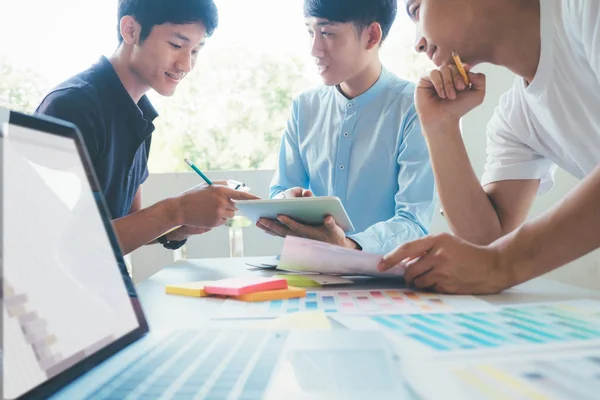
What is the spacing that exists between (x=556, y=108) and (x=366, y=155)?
74 cm

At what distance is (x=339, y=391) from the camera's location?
1.22ft

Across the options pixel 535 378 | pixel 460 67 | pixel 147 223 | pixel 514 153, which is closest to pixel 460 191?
pixel 514 153

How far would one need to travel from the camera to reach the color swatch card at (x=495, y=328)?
481mm

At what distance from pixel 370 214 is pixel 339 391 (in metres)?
1.39

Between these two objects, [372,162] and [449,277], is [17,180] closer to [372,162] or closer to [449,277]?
[449,277]

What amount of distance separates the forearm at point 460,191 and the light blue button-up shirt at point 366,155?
0.95 feet

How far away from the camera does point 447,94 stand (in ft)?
4.24

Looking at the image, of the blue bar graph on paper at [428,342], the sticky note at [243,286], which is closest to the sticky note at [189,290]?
the sticky note at [243,286]

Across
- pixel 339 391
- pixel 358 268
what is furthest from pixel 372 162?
pixel 339 391

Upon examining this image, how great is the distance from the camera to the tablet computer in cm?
97

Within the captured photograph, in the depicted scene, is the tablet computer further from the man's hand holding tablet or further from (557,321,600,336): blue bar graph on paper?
(557,321,600,336): blue bar graph on paper

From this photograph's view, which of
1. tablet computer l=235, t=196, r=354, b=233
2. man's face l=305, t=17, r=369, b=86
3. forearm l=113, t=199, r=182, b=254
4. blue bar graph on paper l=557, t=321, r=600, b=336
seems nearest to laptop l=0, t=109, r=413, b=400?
blue bar graph on paper l=557, t=321, r=600, b=336

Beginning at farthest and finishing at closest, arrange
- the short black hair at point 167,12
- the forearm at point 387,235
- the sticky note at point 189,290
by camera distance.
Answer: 1. the short black hair at point 167,12
2. the forearm at point 387,235
3. the sticky note at point 189,290

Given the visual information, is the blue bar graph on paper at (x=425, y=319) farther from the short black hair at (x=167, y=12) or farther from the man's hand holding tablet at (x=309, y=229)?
the short black hair at (x=167, y=12)
